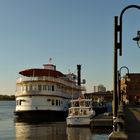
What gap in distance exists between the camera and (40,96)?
65.4m

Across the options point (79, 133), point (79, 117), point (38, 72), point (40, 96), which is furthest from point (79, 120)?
point (38, 72)

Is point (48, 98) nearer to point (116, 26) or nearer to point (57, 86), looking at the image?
point (57, 86)

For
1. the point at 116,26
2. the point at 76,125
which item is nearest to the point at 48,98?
the point at 76,125

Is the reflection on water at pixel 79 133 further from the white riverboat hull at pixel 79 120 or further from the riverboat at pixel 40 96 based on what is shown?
the riverboat at pixel 40 96

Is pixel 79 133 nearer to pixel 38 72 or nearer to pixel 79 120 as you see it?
pixel 79 120

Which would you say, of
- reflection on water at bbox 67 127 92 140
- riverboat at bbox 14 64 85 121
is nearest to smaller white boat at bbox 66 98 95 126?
reflection on water at bbox 67 127 92 140

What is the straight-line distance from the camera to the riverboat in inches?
2500

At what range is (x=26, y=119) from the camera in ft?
206

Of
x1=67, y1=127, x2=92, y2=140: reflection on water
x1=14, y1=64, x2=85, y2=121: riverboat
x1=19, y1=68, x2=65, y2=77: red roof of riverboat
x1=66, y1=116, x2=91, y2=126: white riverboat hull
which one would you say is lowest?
x1=67, y1=127, x2=92, y2=140: reflection on water

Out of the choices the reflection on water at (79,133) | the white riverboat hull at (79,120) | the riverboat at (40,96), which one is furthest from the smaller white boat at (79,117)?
the riverboat at (40,96)

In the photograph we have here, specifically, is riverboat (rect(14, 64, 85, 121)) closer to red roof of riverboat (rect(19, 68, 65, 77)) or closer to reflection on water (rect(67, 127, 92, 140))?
red roof of riverboat (rect(19, 68, 65, 77))

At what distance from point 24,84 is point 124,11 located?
51.4 meters

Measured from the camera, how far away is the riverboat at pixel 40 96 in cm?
6350

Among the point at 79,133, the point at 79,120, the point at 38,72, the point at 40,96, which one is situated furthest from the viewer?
the point at 38,72
